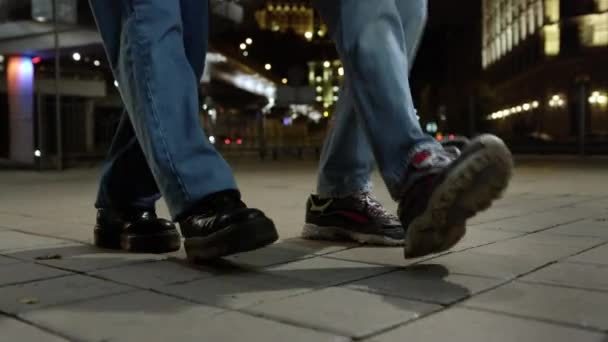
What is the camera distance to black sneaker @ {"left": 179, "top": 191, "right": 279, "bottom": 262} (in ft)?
7.05

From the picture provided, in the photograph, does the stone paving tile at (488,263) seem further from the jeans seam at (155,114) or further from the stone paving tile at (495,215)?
the stone paving tile at (495,215)

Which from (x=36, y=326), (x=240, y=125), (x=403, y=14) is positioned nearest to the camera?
(x=36, y=326)

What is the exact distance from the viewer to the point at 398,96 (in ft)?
7.51

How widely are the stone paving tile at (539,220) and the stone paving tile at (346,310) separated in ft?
5.49

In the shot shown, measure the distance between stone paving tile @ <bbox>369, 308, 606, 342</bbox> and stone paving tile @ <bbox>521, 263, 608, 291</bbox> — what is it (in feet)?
1.56

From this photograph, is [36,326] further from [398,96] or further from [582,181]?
[582,181]

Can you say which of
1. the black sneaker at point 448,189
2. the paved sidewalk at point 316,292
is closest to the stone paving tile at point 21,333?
the paved sidewalk at point 316,292

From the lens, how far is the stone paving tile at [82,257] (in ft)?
8.07

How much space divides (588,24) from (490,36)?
3520cm

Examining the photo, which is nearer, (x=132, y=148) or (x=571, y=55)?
(x=132, y=148)

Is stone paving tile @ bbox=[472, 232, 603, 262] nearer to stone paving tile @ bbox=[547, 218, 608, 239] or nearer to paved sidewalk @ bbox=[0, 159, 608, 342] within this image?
paved sidewalk @ bbox=[0, 159, 608, 342]

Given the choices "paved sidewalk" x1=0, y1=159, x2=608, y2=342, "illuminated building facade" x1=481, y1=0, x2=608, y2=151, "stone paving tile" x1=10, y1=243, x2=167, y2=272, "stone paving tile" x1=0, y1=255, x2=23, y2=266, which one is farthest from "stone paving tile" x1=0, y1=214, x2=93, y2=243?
"illuminated building facade" x1=481, y1=0, x2=608, y2=151

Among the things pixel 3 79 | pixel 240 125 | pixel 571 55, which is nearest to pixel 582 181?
pixel 3 79

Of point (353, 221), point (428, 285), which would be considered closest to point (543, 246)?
point (353, 221)
